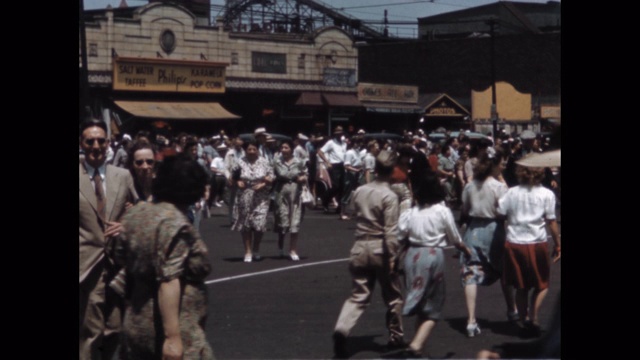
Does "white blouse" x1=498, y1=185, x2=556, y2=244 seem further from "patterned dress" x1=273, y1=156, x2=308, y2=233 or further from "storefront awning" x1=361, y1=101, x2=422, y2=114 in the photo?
"storefront awning" x1=361, y1=101, x2=422, y2=114

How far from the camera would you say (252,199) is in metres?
14.1

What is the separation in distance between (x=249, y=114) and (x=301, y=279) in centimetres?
3294

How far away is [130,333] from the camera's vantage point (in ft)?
Answer: 16.6

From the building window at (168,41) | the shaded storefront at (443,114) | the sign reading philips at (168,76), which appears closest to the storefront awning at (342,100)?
the shaded storefront at (443,114)

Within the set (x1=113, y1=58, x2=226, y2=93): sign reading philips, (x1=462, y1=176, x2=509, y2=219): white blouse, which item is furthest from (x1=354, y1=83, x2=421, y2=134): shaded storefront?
(x1=462, y1=176, x2=509, y2=219): white blouse

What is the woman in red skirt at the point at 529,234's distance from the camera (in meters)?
9.27

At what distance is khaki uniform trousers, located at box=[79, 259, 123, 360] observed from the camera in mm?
6008

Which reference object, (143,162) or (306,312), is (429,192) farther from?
(306,312)

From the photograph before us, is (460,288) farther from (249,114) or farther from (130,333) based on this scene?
(249,114)

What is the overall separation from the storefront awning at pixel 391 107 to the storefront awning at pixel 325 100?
4.07ft

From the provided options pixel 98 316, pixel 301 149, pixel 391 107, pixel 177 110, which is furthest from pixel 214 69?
pixel 98 316

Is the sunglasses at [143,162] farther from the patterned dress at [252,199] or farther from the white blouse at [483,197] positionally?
the patterned dress at [252,199]
